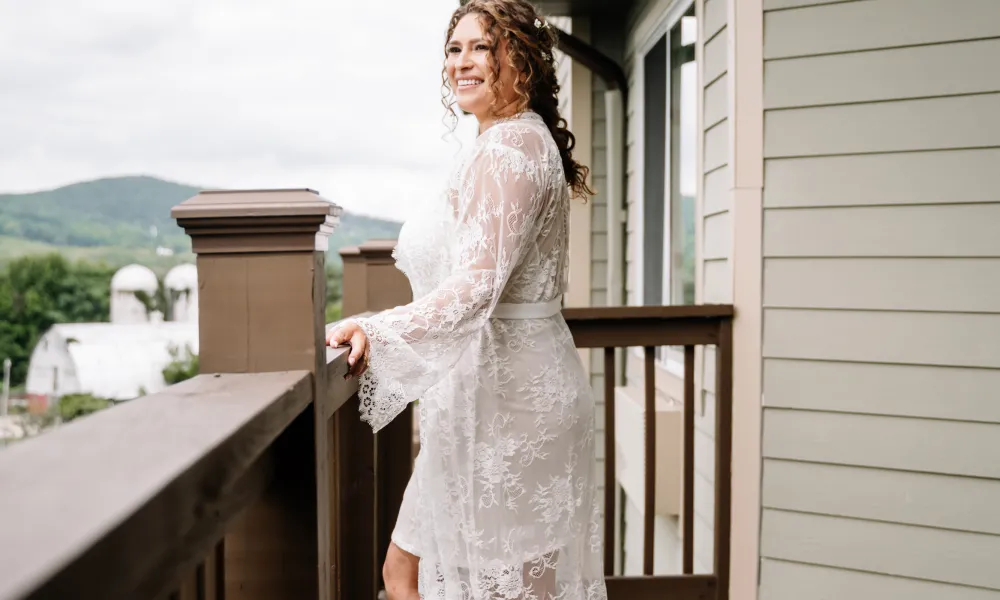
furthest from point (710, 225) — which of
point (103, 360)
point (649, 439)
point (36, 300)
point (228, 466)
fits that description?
point (36, 300)

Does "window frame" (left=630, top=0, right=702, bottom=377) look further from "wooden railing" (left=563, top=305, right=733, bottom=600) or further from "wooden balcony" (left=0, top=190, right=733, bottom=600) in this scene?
"wooden balcony" (left=0, top=190, right=733, bottom=600)

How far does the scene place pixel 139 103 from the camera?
6650 centimetres

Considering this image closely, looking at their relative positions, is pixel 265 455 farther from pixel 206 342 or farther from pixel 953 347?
pixel 953 347

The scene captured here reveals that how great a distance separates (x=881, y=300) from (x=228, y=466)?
2173 millimetres

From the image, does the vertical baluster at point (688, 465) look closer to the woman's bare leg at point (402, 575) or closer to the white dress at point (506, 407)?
the white dress at point (506, 407)

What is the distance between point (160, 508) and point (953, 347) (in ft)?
7.52

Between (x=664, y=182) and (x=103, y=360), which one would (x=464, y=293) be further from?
(x=103, y=360)

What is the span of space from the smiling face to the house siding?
118 cm

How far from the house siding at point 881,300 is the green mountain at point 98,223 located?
42.8m

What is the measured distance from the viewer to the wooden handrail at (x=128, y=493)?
0.42m

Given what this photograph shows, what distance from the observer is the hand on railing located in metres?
1.36

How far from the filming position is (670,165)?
411 cm

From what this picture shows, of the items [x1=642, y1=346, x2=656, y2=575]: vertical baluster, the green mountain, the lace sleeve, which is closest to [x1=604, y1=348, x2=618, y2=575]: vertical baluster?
[x1=642, y1=346, x2=656, y2=575]: vertical baluster

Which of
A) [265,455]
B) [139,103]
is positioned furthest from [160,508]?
[139,103]
